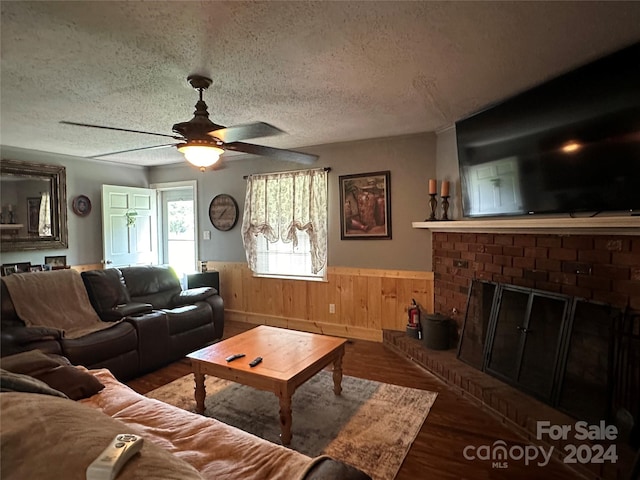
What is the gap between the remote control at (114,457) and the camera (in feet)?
2.23

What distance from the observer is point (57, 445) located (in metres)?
0.72

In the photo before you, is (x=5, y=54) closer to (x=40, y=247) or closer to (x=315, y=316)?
(x=40, y=247)

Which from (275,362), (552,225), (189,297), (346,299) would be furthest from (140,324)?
(552,225)

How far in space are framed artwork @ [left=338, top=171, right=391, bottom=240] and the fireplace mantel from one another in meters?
0.70

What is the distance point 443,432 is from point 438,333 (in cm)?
118

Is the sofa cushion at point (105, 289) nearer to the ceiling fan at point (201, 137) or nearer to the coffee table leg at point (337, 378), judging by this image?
the ceiling fan at point (201, 137)

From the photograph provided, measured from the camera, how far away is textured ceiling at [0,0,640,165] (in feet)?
5.17

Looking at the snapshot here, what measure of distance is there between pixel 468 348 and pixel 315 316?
1.94 m

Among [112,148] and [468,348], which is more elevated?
[112,148]

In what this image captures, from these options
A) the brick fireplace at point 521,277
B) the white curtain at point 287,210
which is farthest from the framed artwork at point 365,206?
the brick fireplace at point 521,277

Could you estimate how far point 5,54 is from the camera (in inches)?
74.7

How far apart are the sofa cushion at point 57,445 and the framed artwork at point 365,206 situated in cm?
343

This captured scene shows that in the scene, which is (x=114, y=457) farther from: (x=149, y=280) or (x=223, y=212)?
(x=223, y=212)

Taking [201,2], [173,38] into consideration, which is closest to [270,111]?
[173,38]
